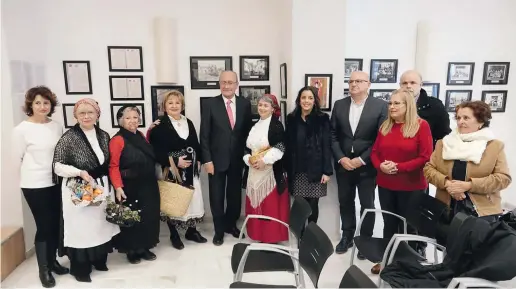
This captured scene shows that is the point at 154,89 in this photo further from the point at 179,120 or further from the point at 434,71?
the point at 434,71

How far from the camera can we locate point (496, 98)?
14.8ft

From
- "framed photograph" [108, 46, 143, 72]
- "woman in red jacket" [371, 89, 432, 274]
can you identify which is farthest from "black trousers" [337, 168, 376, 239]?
"framed photograph" [108, 46, 143, 72]

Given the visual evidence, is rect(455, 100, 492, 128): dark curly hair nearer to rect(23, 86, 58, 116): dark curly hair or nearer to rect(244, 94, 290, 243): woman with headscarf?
rect(244, 94, 290, 243): woman with headscarf

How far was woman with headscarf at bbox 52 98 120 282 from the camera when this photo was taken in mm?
2641

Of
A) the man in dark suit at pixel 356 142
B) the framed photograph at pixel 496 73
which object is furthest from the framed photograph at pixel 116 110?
the framed photograph at pixel 496 73

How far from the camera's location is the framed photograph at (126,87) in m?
3.81

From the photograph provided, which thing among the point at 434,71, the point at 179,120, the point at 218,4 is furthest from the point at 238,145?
the point at 434,71

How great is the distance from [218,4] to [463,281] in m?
3.33

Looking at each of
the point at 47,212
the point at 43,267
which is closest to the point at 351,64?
the point at 47,212

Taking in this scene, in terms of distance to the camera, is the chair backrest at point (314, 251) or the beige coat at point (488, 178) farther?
the beige coat at point (488, 178)

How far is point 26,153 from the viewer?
268 cm

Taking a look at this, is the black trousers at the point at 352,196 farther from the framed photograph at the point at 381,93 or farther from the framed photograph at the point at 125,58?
the framed photograph at the point at 125,58

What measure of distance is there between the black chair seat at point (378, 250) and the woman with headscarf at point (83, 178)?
1.95 m

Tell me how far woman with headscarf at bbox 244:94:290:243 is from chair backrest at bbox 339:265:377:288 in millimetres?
1766
